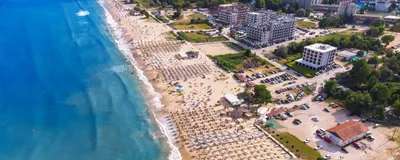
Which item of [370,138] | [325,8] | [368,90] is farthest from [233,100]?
[325,8]

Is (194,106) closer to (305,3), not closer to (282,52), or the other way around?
(282,52)

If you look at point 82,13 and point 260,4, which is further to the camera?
point 260,4

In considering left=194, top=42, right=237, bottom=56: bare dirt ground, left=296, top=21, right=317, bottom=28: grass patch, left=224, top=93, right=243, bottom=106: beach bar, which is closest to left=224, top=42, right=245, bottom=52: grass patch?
left=194, top=42, right=237, bottom=56: bare dirt ground

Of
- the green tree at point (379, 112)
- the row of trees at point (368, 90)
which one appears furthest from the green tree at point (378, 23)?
the green tree at point (379, 112)

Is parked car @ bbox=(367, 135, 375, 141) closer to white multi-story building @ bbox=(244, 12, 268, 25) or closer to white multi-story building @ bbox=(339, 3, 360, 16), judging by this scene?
white multi-story building @ bbox=(244, 12, 268, 25)

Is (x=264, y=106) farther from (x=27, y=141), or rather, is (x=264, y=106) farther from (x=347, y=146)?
(x=27, y=141)

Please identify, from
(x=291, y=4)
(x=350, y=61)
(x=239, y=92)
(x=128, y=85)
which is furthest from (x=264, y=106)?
(x=291, y=4)

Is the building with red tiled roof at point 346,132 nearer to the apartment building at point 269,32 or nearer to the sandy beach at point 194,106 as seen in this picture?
the sandy beach at point 194,106
